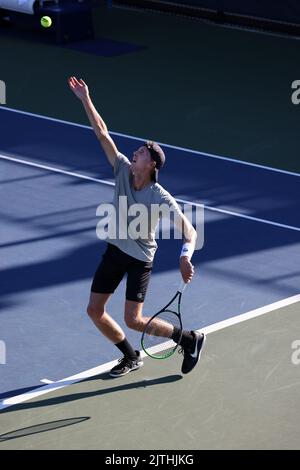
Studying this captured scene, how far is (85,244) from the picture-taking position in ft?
46.3

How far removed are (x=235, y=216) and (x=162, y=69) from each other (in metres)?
7.59

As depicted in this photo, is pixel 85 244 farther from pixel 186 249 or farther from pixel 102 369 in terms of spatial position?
pixel 186 249

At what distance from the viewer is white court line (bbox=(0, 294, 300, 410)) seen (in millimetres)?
10448

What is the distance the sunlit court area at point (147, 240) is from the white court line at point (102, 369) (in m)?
0.02

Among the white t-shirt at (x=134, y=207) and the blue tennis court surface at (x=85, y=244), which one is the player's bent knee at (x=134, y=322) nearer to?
the white t-shirt at (x=134, y=207)

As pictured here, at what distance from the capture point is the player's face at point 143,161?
34.3 feet

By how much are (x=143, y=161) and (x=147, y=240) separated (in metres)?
0.70

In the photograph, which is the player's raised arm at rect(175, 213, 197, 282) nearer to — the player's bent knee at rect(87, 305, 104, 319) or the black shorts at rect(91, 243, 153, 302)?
the black shorts at rect(91, 243, 153, 302)

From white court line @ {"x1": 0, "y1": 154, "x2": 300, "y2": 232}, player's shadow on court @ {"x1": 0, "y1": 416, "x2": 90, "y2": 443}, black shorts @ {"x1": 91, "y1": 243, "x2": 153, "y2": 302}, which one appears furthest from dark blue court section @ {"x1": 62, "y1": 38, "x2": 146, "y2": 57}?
player's shadow on court @ {"x1": 0, "y1": 416, "x2": 90, "y2": 443}

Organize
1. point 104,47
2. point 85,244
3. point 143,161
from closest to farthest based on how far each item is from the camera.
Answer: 1. point 143,161
2. point 85,244
3. point 104,47

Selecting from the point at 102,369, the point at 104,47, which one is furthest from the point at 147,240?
the point at 104,47

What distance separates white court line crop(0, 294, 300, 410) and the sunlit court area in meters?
0.02

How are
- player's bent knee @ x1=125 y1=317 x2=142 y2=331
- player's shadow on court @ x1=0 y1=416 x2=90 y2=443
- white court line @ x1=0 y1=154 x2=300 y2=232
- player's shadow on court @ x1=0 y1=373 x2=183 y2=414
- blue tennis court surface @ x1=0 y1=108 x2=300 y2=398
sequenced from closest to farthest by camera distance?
1. player's shadow on court @ x1=0 y1=416 x2=90 y2=443
2. player's shadow on court @ x1=0 y1=373 x2=183 y2=414
3. player's bent knee @ x1=125 y1=317 x2=142 y2=331
4. blue tennis court surface @ x1=0 y1=108 x2=300 y2=398
5. white court line @ x1=0 y1=154 x2=300 y2=232

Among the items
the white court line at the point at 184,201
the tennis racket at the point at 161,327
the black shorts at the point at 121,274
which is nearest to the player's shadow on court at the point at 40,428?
the tennis racket at the point at 161,327
